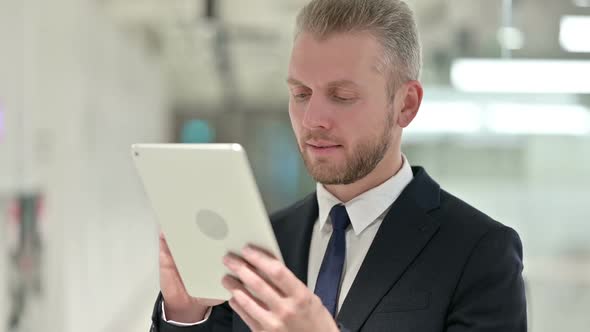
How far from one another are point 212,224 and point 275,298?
0.19m

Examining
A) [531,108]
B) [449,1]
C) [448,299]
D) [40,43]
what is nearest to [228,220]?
[448,299]

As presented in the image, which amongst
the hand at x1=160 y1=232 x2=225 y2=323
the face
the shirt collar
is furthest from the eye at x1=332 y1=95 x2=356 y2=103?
the hand at x1=160 y1=232 x2=225 y2=323

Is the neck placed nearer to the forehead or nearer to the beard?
the beard

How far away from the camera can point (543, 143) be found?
427cm

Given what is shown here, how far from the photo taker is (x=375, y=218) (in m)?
1.55

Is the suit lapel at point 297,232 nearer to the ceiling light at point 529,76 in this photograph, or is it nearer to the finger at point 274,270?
the finger at point 274,270

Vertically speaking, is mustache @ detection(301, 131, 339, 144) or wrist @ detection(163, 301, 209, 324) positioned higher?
mustache @ detection(301, 131, 339, 144)

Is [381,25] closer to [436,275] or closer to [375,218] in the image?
[375,218]

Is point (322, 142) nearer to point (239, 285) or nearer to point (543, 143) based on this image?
point (239, 285)

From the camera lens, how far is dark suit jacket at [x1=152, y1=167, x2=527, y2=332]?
1.37 meters

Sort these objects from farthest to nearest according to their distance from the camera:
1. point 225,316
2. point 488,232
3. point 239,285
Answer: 1. point 225,316
2. point 488,232
3. point 239,285

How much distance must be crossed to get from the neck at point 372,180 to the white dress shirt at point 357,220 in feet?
0.04

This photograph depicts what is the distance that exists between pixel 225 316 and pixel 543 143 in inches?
121

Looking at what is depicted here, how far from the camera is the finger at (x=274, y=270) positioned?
1.18 metres
